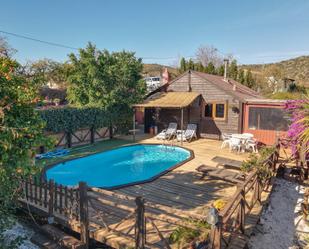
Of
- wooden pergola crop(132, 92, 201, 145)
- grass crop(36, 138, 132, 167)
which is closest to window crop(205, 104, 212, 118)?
wooden pergola crop(132, 92, 201, 145)

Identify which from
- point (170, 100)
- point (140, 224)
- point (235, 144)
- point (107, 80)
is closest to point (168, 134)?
point (170, 100)

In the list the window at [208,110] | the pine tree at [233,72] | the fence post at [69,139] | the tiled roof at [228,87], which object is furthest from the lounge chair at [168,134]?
the pine tree at [233,72]

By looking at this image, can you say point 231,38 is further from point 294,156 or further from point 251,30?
point 294,156

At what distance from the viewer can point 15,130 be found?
2.88 m

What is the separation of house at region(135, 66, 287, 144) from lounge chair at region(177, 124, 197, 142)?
511 mm

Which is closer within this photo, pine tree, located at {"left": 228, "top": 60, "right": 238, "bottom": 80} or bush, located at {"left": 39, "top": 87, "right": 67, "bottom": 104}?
pine tree, located at {"left": 228, "top": 60, "right": 238, "bottom": 80}

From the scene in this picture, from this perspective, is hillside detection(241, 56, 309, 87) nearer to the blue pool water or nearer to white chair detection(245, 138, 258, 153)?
white chair detection(245, 138, 258, 153)

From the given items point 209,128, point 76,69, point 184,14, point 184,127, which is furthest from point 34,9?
point 209,128

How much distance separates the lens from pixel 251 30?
26125mm

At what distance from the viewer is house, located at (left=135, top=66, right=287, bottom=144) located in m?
14.6

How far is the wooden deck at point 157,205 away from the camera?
14.8ft

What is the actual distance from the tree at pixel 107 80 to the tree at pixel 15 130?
1257 centimetres

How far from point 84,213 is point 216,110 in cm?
1298

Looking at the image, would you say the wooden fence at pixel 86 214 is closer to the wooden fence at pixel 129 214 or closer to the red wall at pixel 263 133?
the wooden fence at pixel 129 214
